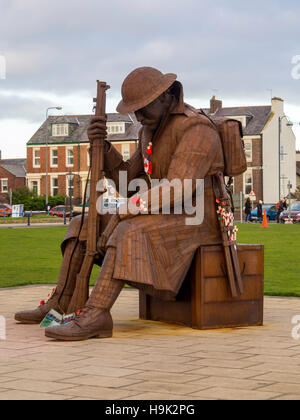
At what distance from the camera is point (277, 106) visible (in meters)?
→ 66.4

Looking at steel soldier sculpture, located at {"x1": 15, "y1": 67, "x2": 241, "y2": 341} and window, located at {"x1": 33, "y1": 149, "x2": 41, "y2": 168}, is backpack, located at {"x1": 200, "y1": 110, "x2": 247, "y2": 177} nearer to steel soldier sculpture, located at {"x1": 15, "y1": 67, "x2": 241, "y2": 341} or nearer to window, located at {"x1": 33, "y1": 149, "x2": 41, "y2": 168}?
steel soldier sculpture, located at {"x1": 15, "y1": 67, "x2": 241, "y2": 341}

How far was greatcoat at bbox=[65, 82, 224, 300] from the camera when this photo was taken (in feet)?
19.6

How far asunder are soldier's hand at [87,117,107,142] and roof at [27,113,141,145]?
6047 cm

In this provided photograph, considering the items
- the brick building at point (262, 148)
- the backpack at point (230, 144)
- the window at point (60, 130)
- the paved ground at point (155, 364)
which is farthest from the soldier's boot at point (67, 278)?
the window at point (60, 130)

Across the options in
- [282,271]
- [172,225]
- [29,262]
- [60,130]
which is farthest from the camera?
[60,130]

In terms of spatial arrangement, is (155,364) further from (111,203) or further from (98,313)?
(111,203)

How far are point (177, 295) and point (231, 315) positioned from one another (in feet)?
1.55

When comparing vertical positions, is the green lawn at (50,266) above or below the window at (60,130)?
below

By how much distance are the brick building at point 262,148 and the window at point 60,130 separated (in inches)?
519

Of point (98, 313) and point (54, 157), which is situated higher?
point (54, 157)

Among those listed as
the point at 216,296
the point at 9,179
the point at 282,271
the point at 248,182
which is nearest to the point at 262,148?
the point at 248,182

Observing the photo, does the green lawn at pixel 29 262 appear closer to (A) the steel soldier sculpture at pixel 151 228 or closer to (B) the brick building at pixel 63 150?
(A) the steel soldier sculpture at pixel 151 228

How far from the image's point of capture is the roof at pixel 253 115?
2574 inches

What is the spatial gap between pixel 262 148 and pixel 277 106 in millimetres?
3899
